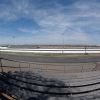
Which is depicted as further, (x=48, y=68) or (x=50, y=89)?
(x=48, y=68)

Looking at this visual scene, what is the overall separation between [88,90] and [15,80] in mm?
Answer: 3898

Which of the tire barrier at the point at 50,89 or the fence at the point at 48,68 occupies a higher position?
the tire barrier at the point at 50,89

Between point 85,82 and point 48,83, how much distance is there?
1947 mm

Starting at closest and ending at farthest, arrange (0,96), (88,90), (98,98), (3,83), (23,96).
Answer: (98,98), (23,96), (88,90), (0,96), (3,83)

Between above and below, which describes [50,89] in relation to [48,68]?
above

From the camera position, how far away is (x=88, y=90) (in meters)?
7.13

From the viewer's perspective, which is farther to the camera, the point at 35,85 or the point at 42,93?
the point at 35,85

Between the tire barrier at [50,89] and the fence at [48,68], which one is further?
the fence at [48,68]

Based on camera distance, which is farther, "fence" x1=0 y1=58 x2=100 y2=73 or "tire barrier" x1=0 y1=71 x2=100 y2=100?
"fence" x1=0 y1=58 x2=100 y2=73

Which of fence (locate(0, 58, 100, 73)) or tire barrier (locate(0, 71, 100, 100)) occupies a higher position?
tire barrier (locate(0, 71, 100, 100))

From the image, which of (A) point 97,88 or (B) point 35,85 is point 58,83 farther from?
(A) point 97,88

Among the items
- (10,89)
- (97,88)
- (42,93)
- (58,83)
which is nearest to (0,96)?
(10,89)

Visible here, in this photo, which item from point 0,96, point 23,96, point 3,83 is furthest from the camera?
point 3,83

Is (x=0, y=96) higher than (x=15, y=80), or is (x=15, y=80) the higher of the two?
(x=15, y=80)
